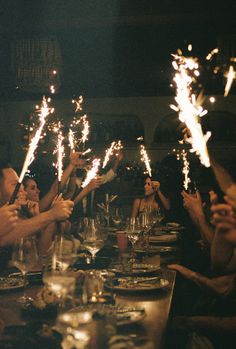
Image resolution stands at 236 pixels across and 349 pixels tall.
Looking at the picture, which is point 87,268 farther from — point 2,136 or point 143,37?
point 2,136

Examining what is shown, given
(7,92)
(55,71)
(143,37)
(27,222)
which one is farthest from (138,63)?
(27,222)

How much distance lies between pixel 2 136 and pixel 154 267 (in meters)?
6.85

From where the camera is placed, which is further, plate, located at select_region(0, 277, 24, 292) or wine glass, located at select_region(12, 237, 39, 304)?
plate, located at select_region(0, 277, 24, 292)

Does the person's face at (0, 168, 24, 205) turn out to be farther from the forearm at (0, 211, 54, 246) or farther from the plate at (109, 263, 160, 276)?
the plate at (109, 263, 160, 276)

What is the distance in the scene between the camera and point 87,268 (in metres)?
3.18

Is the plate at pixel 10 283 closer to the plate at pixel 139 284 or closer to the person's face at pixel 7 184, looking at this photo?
the plate at pixel 139 284

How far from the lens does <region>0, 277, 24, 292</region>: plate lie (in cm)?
276

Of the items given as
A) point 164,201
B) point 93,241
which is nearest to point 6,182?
point 93,241

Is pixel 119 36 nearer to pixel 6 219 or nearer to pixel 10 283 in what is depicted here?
pixel 6 219

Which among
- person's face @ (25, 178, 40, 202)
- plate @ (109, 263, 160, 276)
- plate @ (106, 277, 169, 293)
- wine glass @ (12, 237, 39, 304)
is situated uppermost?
person's face @ (25, 178, 40, 202)

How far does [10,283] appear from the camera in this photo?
113 inches

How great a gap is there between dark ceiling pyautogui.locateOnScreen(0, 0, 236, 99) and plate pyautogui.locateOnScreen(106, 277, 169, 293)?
1.58 metres

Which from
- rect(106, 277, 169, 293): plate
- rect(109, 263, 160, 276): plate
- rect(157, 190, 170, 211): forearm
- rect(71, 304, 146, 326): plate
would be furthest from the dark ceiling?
rect(71, 304, 146, 326): plate

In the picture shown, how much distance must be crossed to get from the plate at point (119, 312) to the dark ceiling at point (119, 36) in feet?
6.62
